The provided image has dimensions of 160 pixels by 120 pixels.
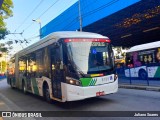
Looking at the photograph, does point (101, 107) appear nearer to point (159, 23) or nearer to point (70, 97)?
point (70, 97)

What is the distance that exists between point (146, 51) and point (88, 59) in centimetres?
1289

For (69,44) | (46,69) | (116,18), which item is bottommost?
(46,69)

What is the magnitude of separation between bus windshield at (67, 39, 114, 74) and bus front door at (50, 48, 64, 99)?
68 cm

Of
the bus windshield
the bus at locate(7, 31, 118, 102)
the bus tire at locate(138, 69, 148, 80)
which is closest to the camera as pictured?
the bus at locate(7, 31, 118, 102)

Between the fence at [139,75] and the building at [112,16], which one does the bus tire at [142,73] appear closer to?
the fence at [139,75]

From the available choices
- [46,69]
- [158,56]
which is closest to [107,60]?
[46,69]

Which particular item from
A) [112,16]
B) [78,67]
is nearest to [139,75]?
[112,16]

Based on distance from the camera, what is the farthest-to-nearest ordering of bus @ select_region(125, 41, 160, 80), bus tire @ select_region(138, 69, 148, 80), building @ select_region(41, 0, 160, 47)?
building @ select_region(41, 0, 160, 47) < bus tire @ select_region(138, 69, 148, 80) < bus @ select_region(125, 41, 160, 80)

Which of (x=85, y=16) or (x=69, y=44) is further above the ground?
(x=85, y=16)

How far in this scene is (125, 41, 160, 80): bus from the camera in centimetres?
1936

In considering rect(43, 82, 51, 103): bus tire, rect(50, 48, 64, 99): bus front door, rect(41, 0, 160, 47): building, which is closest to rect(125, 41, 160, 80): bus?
rect(41, 0, 160, 47): building

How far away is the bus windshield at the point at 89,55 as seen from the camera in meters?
9.53

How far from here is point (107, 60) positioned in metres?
10.3

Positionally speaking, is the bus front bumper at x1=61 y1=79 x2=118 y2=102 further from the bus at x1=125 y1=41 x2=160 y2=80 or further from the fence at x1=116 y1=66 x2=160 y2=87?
the bus at x1=125 y1=41 x2=160 y2=80
